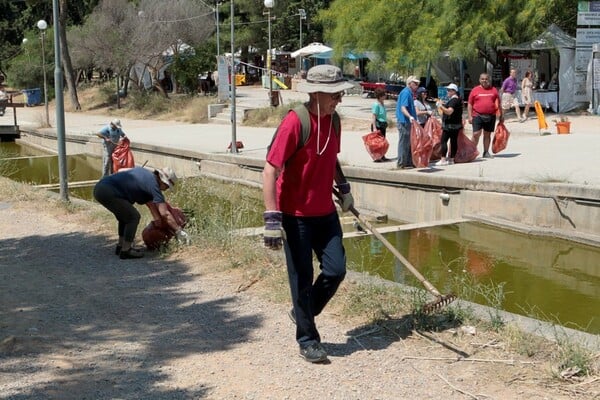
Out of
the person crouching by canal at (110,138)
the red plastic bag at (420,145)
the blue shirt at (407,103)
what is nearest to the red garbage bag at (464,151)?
the red plastic bag at (420,145)

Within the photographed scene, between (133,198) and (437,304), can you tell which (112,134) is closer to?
(133,198)

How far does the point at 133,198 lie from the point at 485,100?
8003 millimetres

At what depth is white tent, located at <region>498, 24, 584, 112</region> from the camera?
22.5 meters

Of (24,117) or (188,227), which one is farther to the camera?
(24,117)

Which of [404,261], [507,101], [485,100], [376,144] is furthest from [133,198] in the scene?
[507,101]

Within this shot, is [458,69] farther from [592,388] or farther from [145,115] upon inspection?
[592,388]

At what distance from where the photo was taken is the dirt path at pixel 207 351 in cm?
420

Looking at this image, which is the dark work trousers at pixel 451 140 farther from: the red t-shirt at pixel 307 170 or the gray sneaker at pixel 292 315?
the red t-shirt at pixel 307 170

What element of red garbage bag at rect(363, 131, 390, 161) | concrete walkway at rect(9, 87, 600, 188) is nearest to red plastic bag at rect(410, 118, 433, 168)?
concrete walkway at rect(9, 87, 600, 188)

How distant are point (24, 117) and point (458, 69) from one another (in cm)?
1980

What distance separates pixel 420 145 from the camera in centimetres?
1294

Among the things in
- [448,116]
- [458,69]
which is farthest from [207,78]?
[448,116]

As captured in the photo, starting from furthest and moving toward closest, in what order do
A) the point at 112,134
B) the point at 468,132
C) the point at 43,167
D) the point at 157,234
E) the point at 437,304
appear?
the point at 43,167 < the point at 468,132 < the point at 112,134 < the point at 157,234 < the point at 437,304

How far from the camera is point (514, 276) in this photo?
898 centimetres
